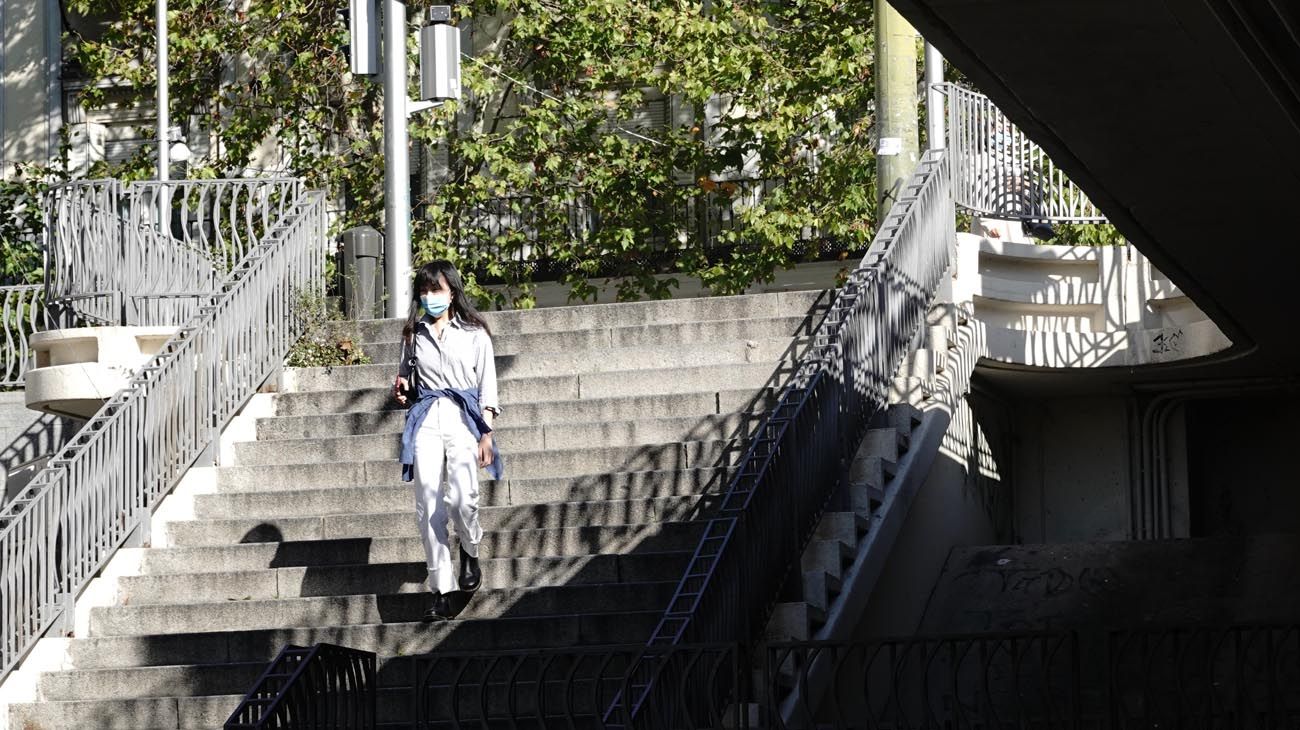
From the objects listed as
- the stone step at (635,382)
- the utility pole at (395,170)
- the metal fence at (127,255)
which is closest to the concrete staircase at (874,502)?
the stone step at (635,382)

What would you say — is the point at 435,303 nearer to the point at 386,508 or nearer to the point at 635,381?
the point at 386,508

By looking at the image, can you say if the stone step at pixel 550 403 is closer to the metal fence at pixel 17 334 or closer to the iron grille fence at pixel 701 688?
the iron grille fence at pixel 701 688

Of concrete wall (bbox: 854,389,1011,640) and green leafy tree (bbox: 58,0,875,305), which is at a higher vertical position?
green leafy tree (bbox: 58,0,875,305)

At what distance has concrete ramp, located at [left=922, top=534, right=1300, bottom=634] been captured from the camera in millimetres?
14141

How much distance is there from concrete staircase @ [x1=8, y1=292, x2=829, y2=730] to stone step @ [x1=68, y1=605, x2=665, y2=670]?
0.4 inches

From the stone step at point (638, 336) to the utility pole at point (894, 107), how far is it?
104 inches

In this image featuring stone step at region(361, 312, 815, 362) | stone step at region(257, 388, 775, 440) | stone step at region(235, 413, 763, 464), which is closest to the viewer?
stone step at region(235, 413, 763, 464)

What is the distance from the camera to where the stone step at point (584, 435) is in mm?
13438

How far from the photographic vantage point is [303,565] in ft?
41.7

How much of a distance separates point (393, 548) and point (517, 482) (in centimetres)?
93

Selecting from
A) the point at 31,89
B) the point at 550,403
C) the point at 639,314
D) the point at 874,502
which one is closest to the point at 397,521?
the point at 550,403

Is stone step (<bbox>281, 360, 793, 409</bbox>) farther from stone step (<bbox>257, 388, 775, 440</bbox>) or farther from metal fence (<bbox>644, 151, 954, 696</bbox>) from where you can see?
metal fence (<bbox>644, 151, 954, 696</bbox>)

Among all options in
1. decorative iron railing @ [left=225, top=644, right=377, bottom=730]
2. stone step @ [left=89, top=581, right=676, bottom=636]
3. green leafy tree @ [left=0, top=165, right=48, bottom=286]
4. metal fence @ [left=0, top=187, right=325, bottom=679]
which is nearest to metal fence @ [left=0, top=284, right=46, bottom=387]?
green leafy tree @ [left=0, top=165, right=48, bottom=286]

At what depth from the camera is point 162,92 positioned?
2502cm
